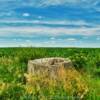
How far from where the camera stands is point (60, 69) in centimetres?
1181

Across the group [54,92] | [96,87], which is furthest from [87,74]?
[54,92]

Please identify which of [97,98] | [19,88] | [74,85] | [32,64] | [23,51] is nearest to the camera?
[97,98]

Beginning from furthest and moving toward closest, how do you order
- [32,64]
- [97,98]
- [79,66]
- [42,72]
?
[79,66] → [32,64] → [42,72] → [97,98]

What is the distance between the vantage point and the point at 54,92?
367 inches

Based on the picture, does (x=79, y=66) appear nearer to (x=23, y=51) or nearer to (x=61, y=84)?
(x=23, y=51)

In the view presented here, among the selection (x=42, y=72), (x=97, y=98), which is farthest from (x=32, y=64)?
(x=97, y=98)

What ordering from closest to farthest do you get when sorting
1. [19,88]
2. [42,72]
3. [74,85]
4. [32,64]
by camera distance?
[19,88] → [74,85] → [42,72] → [32,64]

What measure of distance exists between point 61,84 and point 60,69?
1.69 m

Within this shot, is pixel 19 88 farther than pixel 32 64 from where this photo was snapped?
No

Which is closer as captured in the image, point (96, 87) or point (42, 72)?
point (96, 87)

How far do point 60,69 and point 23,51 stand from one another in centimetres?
397

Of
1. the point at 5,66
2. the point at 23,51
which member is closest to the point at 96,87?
the point at 5,66

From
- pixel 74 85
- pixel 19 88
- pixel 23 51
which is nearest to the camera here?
pixel 19 88

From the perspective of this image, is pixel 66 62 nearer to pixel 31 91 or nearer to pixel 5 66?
pixel 5 66
